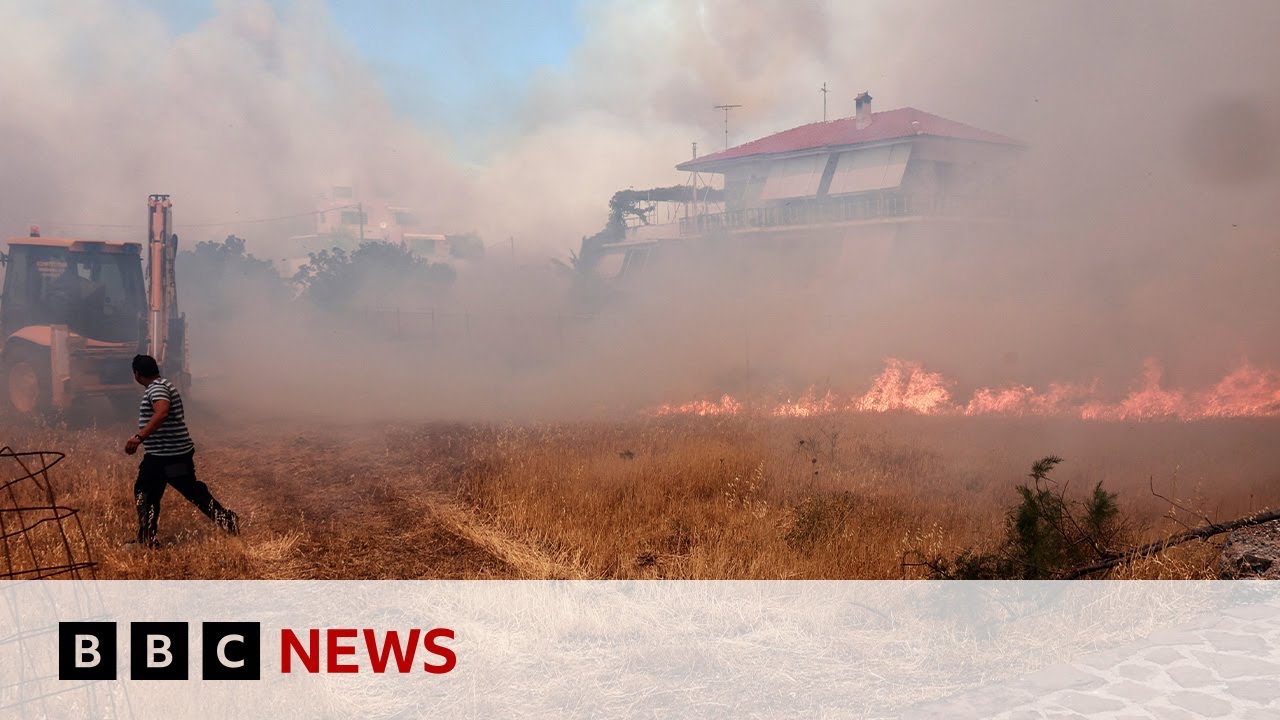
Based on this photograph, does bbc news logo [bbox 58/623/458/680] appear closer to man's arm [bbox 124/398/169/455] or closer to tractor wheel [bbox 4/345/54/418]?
man's arm [bbox 124/398/169/455]

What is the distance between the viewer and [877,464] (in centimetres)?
1228

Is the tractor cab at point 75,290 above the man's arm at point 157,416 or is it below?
above

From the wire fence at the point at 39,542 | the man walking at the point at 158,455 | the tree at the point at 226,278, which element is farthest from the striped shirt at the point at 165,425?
the tree at the point at 226,278

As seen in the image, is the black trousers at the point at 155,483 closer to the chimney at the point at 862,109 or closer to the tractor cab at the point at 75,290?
the tractor cab at the point at 75,290

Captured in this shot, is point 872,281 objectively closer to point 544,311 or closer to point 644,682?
point 544,311

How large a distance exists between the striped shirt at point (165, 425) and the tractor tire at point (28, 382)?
8.33 metres

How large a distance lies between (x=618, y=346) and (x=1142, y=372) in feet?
46.4

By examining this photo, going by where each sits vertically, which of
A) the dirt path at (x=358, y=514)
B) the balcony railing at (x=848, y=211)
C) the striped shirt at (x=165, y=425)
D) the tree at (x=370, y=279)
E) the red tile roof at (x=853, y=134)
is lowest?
the dirt path at (x=358, y=514)

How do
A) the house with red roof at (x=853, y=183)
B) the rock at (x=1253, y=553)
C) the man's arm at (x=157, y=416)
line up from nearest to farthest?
the rock at (x=1253, y=553)
the man's arm at (x=157, y=416)
the house with red roof at (x=853, y=183)

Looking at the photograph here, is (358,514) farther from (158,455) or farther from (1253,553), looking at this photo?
(1253,553)

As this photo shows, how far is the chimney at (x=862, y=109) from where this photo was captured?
3572 centimetres

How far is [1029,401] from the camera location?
1678 centimetres

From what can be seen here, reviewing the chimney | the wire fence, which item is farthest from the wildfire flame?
the chimney

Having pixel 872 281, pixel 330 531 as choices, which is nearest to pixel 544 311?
pixel 872 281
